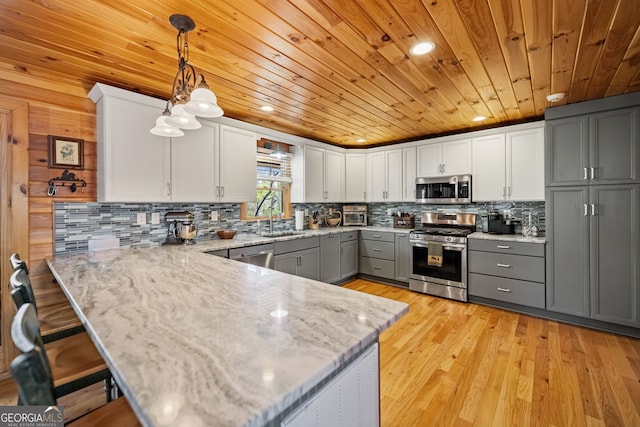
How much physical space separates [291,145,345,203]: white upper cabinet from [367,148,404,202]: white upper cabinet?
502mm

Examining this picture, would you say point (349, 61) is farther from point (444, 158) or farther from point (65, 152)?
point (444, 158)

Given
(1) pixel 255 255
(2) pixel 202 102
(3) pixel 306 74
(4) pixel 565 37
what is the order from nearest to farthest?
(2) pixel 202 102
(4) pixel 565 37
(3) pixel 306 74
(1) pixel 255 255

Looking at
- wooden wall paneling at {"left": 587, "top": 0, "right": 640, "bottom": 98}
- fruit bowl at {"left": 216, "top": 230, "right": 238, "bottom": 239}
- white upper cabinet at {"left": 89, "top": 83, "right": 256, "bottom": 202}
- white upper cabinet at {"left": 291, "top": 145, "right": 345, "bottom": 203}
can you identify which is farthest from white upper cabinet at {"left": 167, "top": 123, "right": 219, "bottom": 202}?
wooden wall paneling at {"left": 587, "top": 0, "right": 640, "bottom": 98}

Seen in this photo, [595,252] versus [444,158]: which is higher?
[444,158]

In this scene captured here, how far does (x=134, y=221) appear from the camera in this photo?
8.95 ft

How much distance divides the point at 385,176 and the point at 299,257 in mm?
2086

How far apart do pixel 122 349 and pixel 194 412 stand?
0.40 meters

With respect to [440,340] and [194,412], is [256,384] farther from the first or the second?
[440,340]

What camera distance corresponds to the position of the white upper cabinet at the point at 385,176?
15.1ft

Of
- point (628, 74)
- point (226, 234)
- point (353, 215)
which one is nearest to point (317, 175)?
point (353, 215)

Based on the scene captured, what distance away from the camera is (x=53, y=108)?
235 centimetres

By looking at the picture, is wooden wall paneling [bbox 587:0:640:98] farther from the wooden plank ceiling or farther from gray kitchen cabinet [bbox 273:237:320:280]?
gray kitchen cabinet [bbox 273:237:320:280]

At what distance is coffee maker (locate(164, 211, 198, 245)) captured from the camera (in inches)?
113

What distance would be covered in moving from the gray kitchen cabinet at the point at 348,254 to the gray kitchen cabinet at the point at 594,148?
2.64 m
